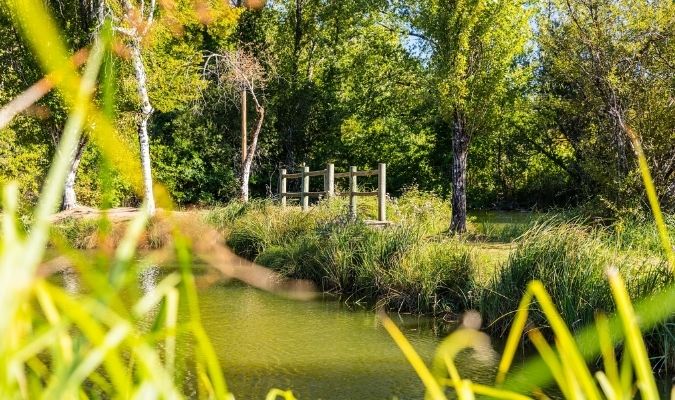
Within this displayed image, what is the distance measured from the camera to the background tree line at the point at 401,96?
31.6ft

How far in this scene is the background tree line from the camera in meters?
9.64

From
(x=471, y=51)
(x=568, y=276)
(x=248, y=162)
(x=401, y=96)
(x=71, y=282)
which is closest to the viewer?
(x=568, y=276)

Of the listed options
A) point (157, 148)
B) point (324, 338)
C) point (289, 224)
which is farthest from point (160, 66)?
point (324, 338)

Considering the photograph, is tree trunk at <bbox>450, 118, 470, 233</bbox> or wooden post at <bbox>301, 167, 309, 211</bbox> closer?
tree trunk at <bbox>450, 118, 470, 233</bbox>

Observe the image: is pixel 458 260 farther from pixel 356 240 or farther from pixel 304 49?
pixel 304 49

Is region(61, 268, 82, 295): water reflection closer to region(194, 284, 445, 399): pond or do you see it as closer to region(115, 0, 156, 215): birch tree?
region(194, 284, 445, 399): pond

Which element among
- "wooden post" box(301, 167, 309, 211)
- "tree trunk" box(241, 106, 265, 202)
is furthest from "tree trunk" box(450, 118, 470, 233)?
"tree trunk" box(241, 106, 265, 202)

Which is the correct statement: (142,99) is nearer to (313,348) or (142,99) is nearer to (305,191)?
(305,191)

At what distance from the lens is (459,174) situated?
39.8ft

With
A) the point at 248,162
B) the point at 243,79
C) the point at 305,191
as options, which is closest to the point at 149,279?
the point at 305,191

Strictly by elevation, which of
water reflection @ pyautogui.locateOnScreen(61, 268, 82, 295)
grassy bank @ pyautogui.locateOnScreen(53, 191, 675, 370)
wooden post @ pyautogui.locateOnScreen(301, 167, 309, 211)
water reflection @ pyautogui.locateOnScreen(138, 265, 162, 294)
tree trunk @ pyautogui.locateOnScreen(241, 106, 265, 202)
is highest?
tree trunk @ pyautogui.locateOnScreen(241, 106, 265, 202)

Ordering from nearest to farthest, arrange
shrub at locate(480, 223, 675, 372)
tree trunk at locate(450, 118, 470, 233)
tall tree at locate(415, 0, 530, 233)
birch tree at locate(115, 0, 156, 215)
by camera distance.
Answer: shrub at locate(480, 223, 675, 372) < tall tree at locate(415, 0, 530, 233) < tree trunk at locate(450, 118, 470, 233) < birch tree at locate(115, 0, 156, 215)

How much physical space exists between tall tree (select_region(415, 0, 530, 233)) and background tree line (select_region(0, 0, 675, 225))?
28mm

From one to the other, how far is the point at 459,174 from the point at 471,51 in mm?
2016
